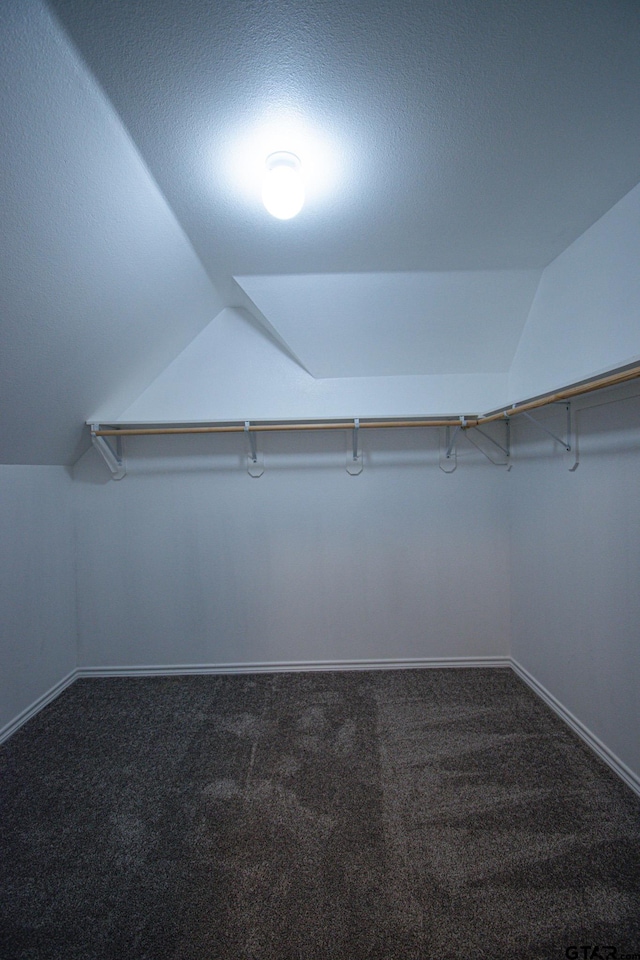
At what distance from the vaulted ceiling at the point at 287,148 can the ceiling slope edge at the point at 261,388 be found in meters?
0.27

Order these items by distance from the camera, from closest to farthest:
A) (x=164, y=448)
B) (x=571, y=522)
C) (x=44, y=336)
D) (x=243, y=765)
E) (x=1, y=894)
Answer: (x=1, y=894), (x=44, y=336), (x=243, y=765), (x=571, y=522), (x=164, y=448)

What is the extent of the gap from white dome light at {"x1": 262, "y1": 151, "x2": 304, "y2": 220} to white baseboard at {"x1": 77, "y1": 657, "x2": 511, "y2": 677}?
2.41 meters

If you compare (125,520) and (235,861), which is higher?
(125,520)

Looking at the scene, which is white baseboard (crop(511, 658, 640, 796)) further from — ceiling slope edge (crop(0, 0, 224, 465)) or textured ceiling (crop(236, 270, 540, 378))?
ceiling slope edge (crop(0, 0, 224, 465))

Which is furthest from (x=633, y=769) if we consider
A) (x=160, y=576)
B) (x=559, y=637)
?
(x=160, y=576)

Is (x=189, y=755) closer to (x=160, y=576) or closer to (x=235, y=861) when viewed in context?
(x=235, y=861)

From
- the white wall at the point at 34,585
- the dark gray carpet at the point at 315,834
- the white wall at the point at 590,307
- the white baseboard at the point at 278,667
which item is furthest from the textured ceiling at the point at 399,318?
the dark gray carpet at the point at 315,834

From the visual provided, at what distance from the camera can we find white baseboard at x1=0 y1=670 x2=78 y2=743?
1.99 metres

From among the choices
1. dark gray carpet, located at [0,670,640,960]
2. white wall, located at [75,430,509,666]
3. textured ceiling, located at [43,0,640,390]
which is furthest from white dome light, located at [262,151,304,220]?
dark gray carpet, located at [0,670,640,960]

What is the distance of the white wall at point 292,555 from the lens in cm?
254

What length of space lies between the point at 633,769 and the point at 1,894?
226 cm

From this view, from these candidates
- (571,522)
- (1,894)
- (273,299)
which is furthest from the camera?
(273,299)

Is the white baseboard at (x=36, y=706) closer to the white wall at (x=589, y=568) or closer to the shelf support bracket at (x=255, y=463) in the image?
the shelf support bracket at (x=255, y=463)

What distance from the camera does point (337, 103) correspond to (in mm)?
1124
